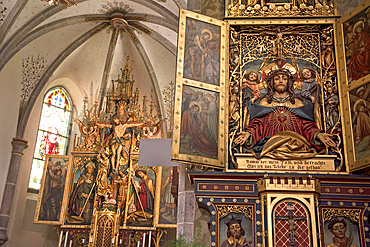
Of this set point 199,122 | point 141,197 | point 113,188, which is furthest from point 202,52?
point 113,188

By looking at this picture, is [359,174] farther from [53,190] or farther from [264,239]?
[53,190]

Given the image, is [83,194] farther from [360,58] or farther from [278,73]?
[360,58]

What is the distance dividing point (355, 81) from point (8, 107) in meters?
10.4

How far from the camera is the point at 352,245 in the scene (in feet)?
18.7

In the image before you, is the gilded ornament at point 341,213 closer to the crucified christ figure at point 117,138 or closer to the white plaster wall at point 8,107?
A: the crucified christ figure at point 117,138

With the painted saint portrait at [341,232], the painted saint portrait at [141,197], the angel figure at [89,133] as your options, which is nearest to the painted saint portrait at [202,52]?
the painted saint portrait at [341,232]

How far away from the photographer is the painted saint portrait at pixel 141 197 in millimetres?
12773

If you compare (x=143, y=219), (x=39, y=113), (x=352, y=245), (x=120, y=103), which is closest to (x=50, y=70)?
(x=39, y=113)

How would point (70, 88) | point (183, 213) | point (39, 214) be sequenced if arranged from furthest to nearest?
point (70, 88) < point (39, 214) < point (183, 213)

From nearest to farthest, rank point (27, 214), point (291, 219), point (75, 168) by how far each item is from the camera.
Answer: point (291, 219)
point (75, 168)
point (27, 214)

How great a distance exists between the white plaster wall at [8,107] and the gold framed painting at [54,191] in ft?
3.79

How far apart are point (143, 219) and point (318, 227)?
8030 mm

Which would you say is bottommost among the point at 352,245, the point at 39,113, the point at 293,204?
the point at 352,245

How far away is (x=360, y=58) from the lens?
21.4ft
